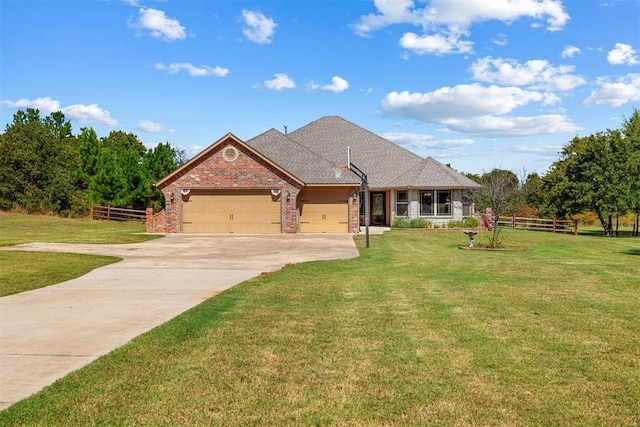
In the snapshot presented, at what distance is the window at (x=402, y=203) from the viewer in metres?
32.5

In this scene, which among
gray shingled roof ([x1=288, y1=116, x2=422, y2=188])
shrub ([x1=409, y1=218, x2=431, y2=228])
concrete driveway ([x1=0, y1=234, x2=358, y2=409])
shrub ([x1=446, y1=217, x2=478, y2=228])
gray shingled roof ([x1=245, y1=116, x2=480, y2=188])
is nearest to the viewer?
concrete driveway ([x1=0, y1=234, x2=358, y2=409])

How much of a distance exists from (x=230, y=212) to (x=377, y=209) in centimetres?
1226

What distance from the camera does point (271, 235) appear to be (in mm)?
27281

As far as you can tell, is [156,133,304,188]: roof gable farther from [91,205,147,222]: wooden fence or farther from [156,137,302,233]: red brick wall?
[91,205,147,222]: wooden fence

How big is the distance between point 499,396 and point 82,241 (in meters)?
21.4

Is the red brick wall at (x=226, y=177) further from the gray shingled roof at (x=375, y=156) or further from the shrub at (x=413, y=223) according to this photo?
the gray shingled roof at (x=375, y=156)

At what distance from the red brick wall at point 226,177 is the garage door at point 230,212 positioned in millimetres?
532

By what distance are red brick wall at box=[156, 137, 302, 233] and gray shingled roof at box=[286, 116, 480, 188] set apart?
763 cm

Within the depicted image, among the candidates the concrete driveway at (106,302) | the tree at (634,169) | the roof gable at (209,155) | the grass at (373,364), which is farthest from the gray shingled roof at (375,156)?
the grass at (373,364)

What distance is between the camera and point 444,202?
32.2 meters

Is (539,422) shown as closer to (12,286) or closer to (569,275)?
(569,275)

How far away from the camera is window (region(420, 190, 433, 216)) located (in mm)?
32188

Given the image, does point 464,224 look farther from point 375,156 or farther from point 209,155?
point 209,155

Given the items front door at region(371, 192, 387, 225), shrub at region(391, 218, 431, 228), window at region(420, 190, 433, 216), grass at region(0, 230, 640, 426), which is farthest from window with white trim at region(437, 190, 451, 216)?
grass at region(0, 230, 640, 426)
